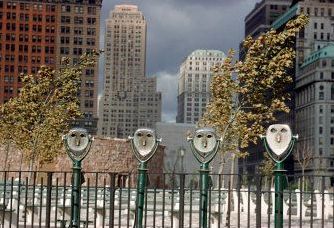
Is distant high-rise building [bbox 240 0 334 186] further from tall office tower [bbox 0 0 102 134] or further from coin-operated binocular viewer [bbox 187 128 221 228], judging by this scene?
coin-operated binocular viewer [bbox 187 128 221 228]

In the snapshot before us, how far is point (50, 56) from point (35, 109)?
117 metres

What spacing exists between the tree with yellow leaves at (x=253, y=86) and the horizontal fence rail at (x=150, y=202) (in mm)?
2251

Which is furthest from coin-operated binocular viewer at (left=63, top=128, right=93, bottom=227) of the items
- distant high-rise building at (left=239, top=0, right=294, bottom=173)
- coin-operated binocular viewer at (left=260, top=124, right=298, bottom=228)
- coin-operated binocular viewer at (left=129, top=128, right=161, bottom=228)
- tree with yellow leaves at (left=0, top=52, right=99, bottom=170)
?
distant high-rise building at (left=239, top=0, right=294, bottom=173)

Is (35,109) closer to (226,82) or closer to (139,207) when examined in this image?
(226,82)

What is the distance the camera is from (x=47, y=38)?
150875 millimetres

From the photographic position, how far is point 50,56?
149875mm

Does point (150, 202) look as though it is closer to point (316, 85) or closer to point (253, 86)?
point (253, 86)

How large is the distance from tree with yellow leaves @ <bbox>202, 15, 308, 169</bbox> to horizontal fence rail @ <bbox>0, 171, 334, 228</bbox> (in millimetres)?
2251

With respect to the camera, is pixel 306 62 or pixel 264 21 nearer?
pixel 306 62

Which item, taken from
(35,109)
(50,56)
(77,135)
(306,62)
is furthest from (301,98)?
(77,135)

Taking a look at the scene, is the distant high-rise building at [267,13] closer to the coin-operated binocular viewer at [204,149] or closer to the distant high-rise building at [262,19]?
the distant high-rise building at [262,19]

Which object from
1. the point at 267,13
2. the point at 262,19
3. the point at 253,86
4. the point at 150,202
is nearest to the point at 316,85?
the point at 267,13

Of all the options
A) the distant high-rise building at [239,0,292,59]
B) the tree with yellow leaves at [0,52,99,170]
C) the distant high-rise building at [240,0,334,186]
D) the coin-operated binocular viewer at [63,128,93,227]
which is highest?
the distant high-rise building at [239,0,292,59]

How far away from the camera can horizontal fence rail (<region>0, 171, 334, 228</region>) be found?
14359 millimetres
